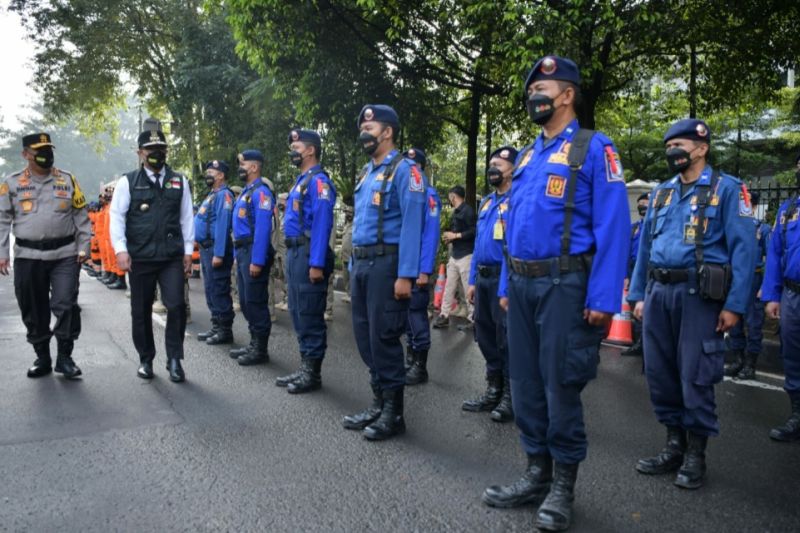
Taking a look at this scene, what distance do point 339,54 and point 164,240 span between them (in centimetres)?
787

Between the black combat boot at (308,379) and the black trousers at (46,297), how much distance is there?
2.19m

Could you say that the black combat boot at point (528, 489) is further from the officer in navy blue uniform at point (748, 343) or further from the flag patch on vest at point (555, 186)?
the officer in navy blue uniform at point (748, 343)

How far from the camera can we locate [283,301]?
11.5 metres

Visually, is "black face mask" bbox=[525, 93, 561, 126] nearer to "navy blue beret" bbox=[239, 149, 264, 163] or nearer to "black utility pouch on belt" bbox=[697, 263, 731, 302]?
"black utility pouch on belt" bbox=[697, 263, 731, 302]

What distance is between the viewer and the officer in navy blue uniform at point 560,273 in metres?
3.12

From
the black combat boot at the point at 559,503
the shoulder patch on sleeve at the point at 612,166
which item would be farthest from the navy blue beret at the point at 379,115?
the black combat boot at the point at 559,503

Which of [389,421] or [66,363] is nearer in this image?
[389,421]

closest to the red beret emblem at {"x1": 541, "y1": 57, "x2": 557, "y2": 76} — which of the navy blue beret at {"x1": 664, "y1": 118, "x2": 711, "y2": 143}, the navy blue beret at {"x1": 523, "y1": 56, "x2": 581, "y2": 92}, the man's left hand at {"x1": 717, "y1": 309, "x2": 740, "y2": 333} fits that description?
the navy blue beret at {"x1": 523, "y1": 56, "x2": 581, "y2": 92}

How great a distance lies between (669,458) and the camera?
12.9ft

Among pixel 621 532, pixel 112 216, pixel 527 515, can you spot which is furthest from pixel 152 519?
pixel 112 216

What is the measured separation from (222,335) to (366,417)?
12.2ft

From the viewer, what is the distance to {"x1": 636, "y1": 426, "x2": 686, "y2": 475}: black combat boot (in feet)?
12.8

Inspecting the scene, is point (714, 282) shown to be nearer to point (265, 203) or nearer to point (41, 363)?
point (265, 203)

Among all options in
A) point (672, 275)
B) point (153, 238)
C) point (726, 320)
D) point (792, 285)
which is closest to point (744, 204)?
point (672, 275)
